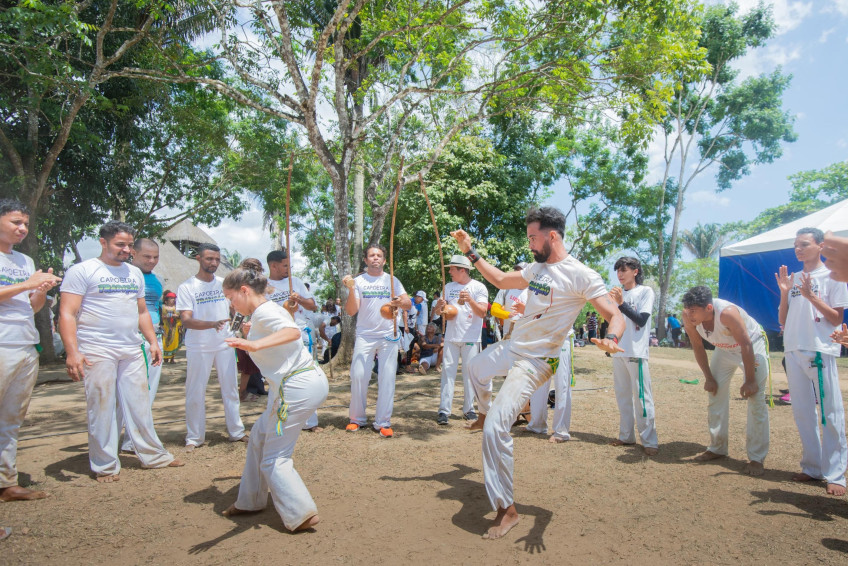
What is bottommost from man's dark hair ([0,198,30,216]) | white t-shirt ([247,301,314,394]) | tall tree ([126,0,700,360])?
white t-shirt ([247,301,314,394])

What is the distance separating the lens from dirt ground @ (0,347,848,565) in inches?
131

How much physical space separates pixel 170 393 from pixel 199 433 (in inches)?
163

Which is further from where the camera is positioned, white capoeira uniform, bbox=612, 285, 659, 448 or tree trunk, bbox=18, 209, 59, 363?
tree trunk, bbox=18, 209, 59, 363

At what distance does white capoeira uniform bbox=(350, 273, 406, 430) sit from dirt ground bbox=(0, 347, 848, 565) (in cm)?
42

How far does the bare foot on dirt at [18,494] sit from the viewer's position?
13.1 feet

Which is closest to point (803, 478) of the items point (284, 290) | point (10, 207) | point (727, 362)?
point (727, 362)

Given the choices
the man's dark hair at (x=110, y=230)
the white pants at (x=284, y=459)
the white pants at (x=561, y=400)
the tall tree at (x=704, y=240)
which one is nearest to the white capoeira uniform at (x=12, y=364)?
the man's dark hair at (x=110, y=230)

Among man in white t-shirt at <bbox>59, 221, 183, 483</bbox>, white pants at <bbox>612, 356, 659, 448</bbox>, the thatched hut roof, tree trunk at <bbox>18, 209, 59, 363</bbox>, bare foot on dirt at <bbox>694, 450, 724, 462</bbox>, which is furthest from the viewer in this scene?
the thatched hut roof

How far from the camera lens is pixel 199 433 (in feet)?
18.4

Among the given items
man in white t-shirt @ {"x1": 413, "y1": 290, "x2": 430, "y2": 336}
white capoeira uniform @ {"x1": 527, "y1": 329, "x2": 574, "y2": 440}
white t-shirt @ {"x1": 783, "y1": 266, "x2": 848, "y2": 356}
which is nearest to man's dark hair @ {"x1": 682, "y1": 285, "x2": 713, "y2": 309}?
white t-shirt @ {"x1": 783, "y1": 266, "x2": 848, "y2": 356}

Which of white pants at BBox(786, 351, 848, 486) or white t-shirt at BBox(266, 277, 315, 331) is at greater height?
white t-shirt at BBox(266, 277, 315, 331)

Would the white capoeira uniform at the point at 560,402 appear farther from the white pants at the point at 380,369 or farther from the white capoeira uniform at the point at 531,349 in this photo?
the white capoeira uniform at the point at 531,349

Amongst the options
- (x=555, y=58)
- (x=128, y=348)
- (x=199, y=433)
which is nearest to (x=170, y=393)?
(x=199, y=433)

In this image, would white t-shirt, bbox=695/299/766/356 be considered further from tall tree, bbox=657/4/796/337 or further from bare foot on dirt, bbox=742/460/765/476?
tall tree, bbox=657/4/796/337
